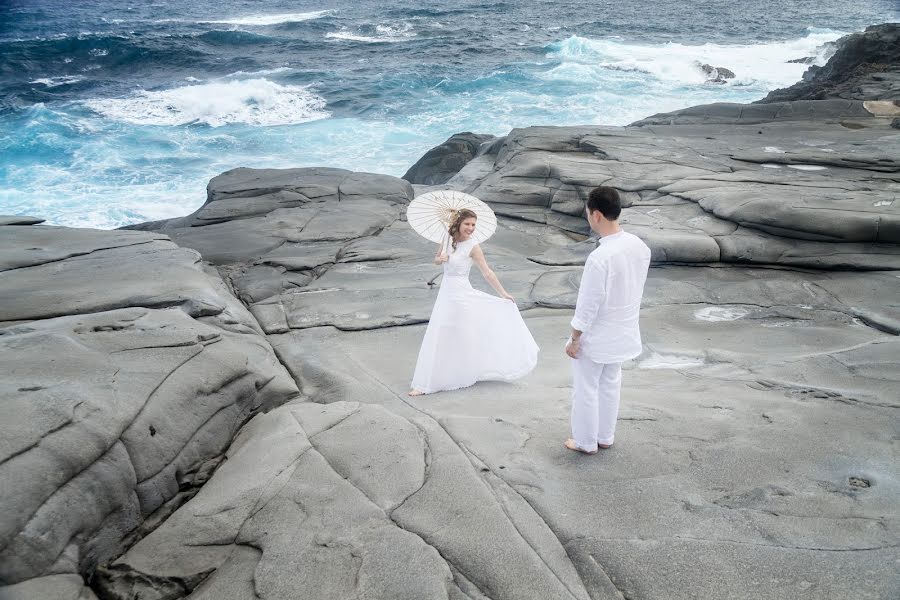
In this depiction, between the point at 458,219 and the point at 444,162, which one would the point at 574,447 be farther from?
the point at 444,162

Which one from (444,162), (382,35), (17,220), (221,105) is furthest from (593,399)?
(382,35)

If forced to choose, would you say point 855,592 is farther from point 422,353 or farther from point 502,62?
point 502,62

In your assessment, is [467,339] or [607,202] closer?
[607,202]

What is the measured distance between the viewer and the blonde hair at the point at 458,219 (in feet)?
17.6

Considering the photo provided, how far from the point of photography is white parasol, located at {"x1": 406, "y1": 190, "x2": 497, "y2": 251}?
18.2 feet

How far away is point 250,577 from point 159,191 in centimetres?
1748

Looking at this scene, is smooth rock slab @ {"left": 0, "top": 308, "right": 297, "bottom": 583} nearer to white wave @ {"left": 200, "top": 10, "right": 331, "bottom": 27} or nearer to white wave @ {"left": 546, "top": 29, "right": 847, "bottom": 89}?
white wave @ {"left": 546, "top": 29, "right": 847, "bottom": 89}

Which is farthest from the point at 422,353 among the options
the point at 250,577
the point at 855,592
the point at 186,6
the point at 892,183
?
the point at 186,6

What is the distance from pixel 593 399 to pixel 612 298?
608 mm

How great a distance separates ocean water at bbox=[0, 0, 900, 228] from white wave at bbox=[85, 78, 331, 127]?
0.09 metres

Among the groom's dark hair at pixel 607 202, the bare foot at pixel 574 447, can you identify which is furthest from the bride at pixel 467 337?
the groom's dark hair at pixel 607 202

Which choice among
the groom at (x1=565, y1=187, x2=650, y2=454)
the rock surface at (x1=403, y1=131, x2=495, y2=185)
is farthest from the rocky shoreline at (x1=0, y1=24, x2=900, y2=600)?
the rock surface at (x1=403, y1=131, x2=495, y2=185)

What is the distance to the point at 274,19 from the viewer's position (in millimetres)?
43406

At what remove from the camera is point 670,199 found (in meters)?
9.85
